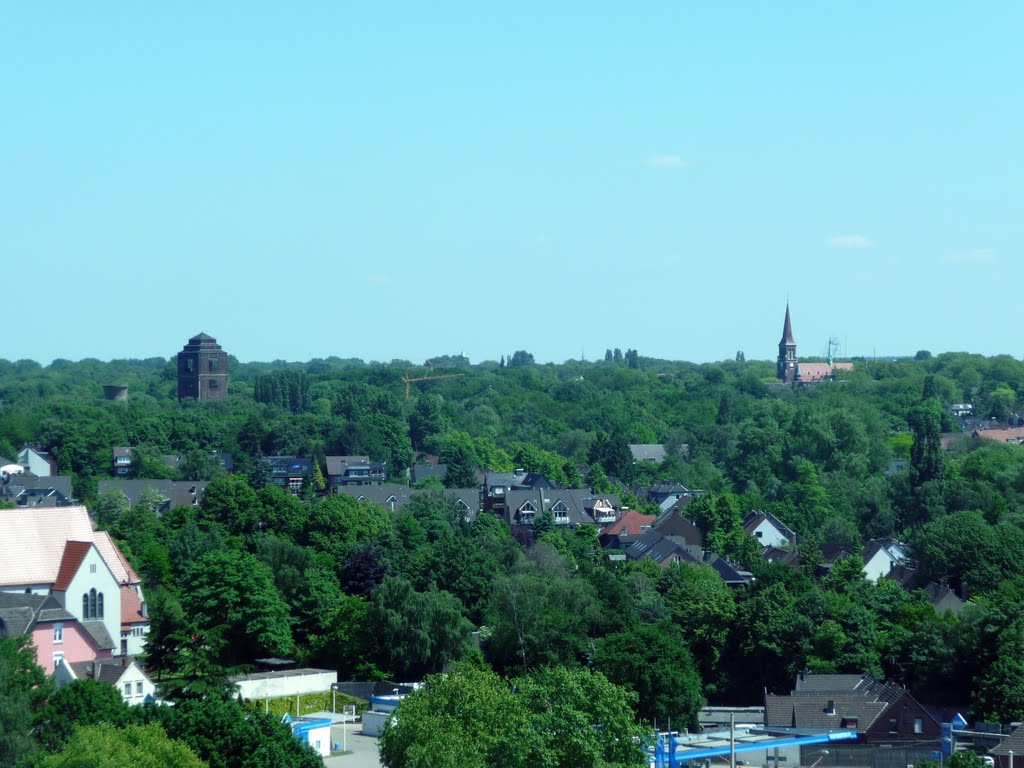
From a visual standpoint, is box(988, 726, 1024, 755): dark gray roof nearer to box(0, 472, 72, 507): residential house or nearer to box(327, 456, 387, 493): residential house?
box(0, 472, 72, 507): residential house

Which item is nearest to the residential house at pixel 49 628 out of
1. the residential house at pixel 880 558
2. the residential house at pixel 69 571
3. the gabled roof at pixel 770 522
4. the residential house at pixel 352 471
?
the residential house at pixel 69 571

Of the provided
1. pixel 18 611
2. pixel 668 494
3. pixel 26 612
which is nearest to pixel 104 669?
pixel 26 612

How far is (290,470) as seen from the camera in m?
94.7

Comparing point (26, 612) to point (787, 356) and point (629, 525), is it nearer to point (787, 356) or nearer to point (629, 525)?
point (629, 525)

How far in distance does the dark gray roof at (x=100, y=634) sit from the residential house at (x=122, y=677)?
9.13 ft

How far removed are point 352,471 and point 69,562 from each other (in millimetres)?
51652

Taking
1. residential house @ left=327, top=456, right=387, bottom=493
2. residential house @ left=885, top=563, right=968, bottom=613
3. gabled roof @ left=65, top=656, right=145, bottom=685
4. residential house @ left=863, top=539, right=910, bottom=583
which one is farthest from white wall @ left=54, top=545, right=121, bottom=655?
residential house @ left=327, top=456, right=387, bottom=493

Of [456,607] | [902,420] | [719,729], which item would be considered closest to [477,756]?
[719,729]

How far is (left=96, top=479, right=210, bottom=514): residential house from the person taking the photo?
78375mm

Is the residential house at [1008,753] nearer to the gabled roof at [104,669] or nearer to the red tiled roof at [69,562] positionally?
the gabled roof at [104,669]

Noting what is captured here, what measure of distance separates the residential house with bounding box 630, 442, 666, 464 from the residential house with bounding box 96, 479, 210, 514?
35935 millimetres

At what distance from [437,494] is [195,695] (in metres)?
42.8

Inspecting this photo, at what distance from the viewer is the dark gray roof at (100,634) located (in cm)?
4128

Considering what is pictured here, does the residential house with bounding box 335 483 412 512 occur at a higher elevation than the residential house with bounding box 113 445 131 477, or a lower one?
lower
